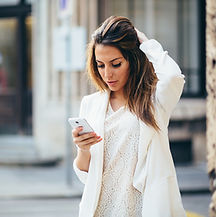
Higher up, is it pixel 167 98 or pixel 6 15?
pixel 6 15

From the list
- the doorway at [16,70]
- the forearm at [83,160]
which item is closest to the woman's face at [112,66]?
the forearm at [83,160]

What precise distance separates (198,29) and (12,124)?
497 cm

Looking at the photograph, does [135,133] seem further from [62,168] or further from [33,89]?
[33,89]

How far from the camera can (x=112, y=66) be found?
2.79 meters

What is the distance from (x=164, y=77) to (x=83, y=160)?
2.03ft

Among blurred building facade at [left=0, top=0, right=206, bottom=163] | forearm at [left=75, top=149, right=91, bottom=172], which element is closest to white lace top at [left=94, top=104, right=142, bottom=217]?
forearm at [left=75, top=149, right=91, bottom=172]

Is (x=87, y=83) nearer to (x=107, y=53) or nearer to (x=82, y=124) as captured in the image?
(x=107, y=53)

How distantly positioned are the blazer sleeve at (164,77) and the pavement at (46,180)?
12.7 ft

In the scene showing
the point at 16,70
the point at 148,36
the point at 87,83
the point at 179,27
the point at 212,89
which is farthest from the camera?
the point at 16,70

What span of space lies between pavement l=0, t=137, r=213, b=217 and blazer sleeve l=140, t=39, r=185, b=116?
389cm

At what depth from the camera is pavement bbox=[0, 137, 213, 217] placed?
8.27 m

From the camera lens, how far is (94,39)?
2.85m

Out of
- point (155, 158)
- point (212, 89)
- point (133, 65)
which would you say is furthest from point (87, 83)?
point (155, 158)

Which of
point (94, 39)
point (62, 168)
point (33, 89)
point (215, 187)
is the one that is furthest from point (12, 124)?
point (94, 39)
